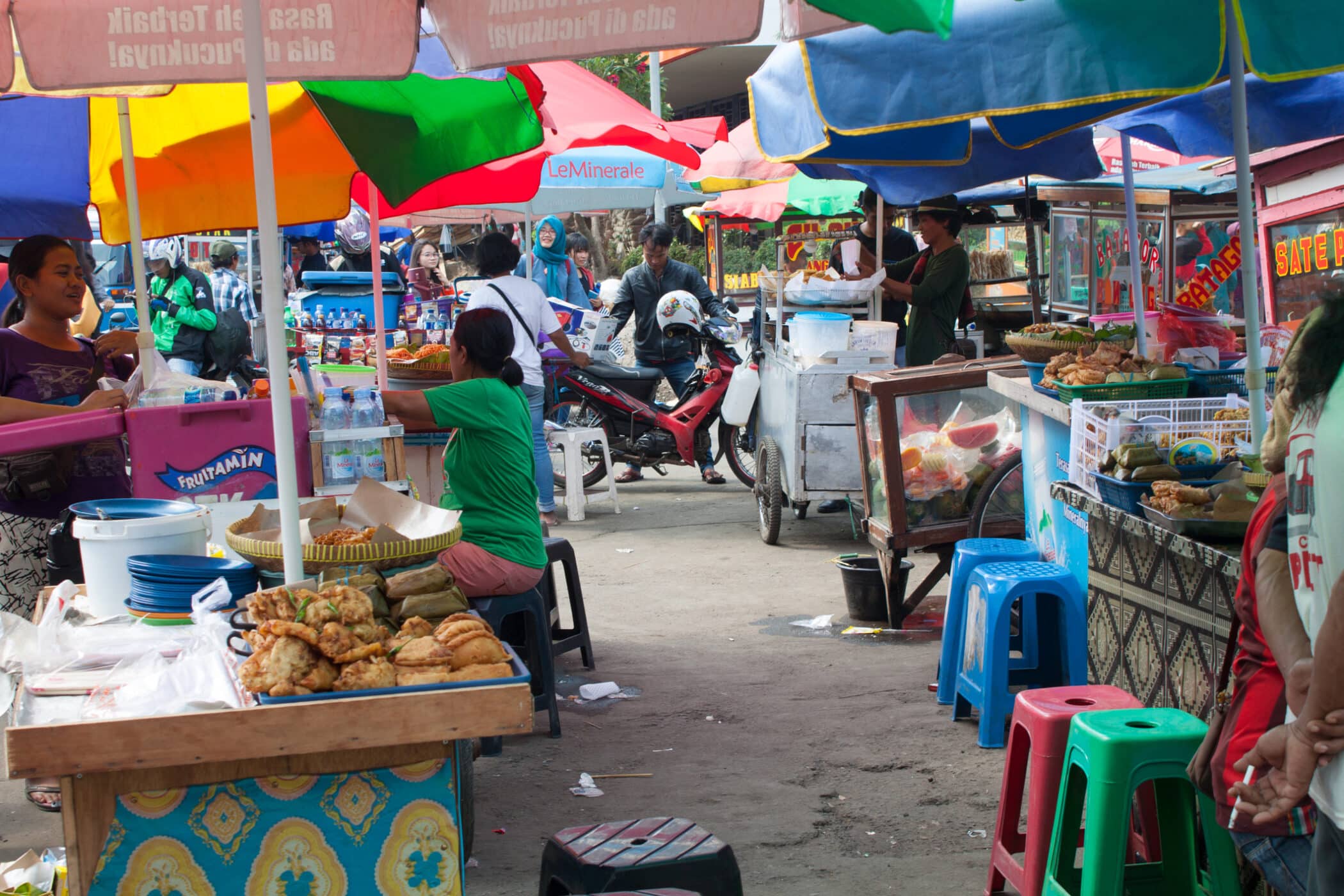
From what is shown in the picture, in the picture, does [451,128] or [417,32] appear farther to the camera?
[451,128]

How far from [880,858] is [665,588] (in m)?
3.67

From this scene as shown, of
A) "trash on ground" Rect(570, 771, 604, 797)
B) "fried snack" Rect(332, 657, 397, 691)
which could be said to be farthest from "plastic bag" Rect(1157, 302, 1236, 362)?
"fried snack" Rect(332, 657, 397, 691)

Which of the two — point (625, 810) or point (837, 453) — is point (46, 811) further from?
point (837, 453)

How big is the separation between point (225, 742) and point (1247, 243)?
3.62 m

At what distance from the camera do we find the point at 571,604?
19.1 ft

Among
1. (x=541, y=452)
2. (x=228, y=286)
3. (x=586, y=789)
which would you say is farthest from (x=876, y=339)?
(x=228, y=286)

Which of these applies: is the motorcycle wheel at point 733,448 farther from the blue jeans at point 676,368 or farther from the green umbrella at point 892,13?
the green umbrella at point 892,13

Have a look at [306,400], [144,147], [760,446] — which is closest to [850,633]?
[760,446]

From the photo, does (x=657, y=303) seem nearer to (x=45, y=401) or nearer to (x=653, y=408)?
(x=653, y=408)

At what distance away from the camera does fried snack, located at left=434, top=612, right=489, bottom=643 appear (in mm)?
2699

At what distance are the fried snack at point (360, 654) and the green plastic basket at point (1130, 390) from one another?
121 inches

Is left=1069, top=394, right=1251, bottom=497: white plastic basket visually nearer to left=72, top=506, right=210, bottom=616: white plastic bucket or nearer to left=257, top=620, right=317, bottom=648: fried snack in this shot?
left=257, top=620, right=317, bottom=648: fried snack

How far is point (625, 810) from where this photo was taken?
14.2 feet

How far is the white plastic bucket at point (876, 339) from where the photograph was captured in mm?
7707
